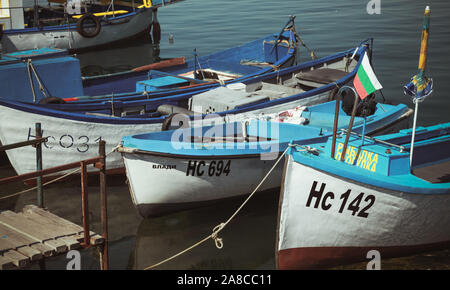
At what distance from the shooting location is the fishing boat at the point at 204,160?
34.3 ft

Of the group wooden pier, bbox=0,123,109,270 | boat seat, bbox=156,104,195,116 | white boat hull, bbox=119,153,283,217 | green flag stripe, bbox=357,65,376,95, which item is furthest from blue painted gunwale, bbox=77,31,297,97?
green flag stripe, bbox=357,65,376,95

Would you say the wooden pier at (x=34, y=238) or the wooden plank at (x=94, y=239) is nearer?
the wooden pier at (x=34, y=238)

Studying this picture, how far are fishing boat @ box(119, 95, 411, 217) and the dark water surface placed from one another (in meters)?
0.48

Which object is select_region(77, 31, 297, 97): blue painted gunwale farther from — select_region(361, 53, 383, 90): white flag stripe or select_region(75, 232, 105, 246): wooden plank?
select_region(361, 53, 383, 90): white flag stripe

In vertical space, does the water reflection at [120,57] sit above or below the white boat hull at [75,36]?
below

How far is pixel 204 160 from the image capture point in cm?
1056

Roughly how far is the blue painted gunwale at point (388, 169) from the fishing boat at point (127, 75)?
17.7 feet

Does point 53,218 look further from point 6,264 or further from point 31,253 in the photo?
point 6,264

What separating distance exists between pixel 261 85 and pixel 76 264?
721 centimetres

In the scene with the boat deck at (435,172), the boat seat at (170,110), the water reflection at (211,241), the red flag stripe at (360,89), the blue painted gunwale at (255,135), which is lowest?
the water reflection at (211,241)

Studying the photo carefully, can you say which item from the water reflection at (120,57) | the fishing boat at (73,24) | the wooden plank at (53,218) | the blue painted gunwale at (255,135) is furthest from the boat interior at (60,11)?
the wooden plank at (53,218)

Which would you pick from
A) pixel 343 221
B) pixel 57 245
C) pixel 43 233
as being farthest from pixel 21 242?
pixel 343 221

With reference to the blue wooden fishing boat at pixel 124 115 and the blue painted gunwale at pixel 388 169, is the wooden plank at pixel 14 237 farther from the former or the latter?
the blue wooden fishing boat at pixel 124 115
